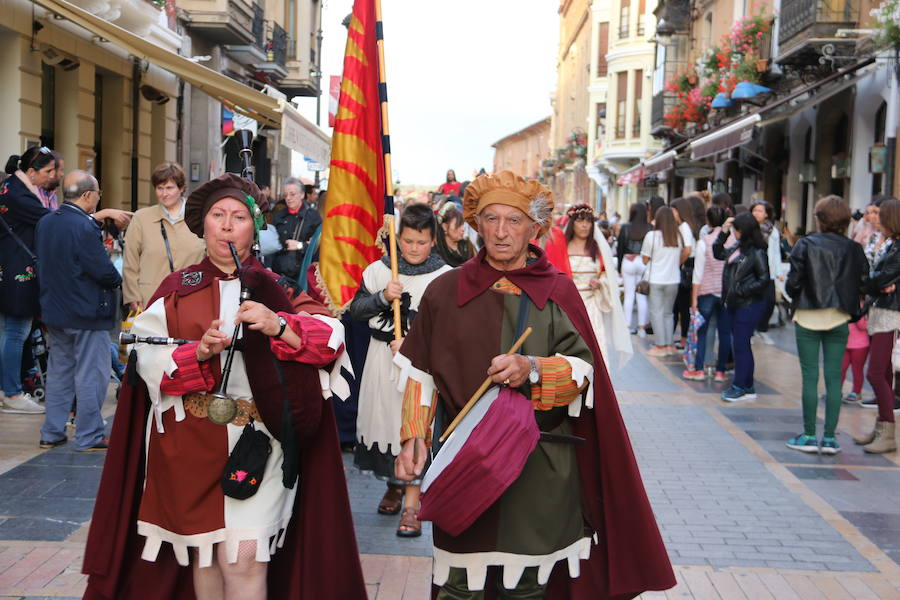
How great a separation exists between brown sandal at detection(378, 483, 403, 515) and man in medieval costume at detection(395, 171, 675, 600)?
2.47 m

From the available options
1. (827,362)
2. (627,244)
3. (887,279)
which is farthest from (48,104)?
(887,279)

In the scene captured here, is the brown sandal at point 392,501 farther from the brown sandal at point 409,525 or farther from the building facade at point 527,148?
the building facade at point 527,148

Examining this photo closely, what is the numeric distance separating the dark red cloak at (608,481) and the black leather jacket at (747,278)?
674 cm

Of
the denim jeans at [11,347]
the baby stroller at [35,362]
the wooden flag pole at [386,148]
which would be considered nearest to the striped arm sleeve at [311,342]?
the wooden flag pole at [386,148]

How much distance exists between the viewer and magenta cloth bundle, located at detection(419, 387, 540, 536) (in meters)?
3.18

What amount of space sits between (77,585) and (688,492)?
12.5 feet

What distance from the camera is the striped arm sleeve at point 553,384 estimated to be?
339 centimetres

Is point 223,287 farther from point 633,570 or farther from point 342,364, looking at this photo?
point 633,570

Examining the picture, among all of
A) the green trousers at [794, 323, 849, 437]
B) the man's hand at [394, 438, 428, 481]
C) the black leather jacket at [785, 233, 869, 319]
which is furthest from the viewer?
the green trousers at [794, 323, 849, 437]

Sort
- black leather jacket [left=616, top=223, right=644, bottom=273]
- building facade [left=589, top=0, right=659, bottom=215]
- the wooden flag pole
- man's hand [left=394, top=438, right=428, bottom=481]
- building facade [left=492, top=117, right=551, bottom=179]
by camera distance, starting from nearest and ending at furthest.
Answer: man's hand [left=394, top=438, right=428, bottom=481] → the wooden flag pole → black leather jacket [left=616, top=223, right=644, bottom=273] → building facade [left=589, top=0, right=659, bottom=215] → building facade [left=492, top=117, right=551, bottom=179]

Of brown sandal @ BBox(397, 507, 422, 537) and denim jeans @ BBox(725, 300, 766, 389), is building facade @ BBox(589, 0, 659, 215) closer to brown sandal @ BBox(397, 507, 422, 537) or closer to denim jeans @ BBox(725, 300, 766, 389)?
denim jeans @ BBox(725, 300, 766, 389)

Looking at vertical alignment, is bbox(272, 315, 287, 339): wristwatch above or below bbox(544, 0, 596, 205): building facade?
below

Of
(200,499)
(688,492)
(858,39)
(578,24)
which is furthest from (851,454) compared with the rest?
(578,24)

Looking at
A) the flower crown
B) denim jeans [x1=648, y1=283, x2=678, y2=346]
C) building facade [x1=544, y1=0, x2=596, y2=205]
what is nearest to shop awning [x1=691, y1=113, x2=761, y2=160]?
denim jeans [x1=648, y1=283, x2=678, y2=346]
